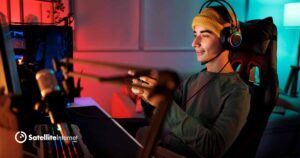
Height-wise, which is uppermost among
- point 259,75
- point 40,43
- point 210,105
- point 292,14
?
point 292,14

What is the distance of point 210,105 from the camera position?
1133 mm

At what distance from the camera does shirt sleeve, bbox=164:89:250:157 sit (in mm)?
1002

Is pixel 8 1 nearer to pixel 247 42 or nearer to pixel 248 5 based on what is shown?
pixel 247 42

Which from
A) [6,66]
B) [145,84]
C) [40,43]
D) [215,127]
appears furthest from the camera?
[40,43]

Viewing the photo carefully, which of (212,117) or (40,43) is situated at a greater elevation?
(40,43)

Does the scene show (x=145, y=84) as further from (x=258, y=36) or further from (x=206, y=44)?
(x=258, y=36)

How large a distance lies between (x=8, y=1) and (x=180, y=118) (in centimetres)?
166

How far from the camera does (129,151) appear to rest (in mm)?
976

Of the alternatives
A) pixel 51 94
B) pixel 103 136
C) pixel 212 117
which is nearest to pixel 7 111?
pixel 51 94

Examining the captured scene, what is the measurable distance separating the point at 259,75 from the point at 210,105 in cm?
26

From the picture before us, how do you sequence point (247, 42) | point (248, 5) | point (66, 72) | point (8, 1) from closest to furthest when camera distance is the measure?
point (66, 72)
point (247, 42)
point (8, 1)
point (248, 5)

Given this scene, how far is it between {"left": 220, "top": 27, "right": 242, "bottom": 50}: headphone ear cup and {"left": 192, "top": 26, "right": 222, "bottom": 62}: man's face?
4 centimetres

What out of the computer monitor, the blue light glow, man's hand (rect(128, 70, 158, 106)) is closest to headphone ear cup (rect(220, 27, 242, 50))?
man's hand (rect(128, 70, 158, 106))

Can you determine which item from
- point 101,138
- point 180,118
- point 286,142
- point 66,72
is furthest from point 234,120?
point 286,142
